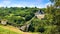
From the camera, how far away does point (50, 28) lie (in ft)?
49.3

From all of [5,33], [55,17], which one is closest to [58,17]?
[55,17]

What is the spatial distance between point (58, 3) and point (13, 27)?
17444 mm

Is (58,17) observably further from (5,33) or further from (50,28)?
(5,33)

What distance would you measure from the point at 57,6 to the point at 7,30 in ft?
48.7

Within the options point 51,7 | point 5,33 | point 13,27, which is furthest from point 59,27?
point 13,27

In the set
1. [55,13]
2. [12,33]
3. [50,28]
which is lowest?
[12,33]

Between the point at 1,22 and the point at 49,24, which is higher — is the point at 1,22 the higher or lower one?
the lower one

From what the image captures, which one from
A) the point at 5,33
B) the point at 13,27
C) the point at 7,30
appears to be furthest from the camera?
the point at 13,27

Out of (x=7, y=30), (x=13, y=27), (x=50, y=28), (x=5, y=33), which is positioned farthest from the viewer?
(x=13, y=27)

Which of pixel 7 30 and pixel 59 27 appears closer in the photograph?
pixel 59 27

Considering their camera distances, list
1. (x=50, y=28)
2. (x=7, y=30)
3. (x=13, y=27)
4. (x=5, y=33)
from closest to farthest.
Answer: (x=50, y=28), (x=5, y=33), (x=7, y=30), (x=13, y=27)

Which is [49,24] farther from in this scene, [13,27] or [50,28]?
[13,27]

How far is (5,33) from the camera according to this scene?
26891 mm

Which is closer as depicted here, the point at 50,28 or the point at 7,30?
the point at 50,28
